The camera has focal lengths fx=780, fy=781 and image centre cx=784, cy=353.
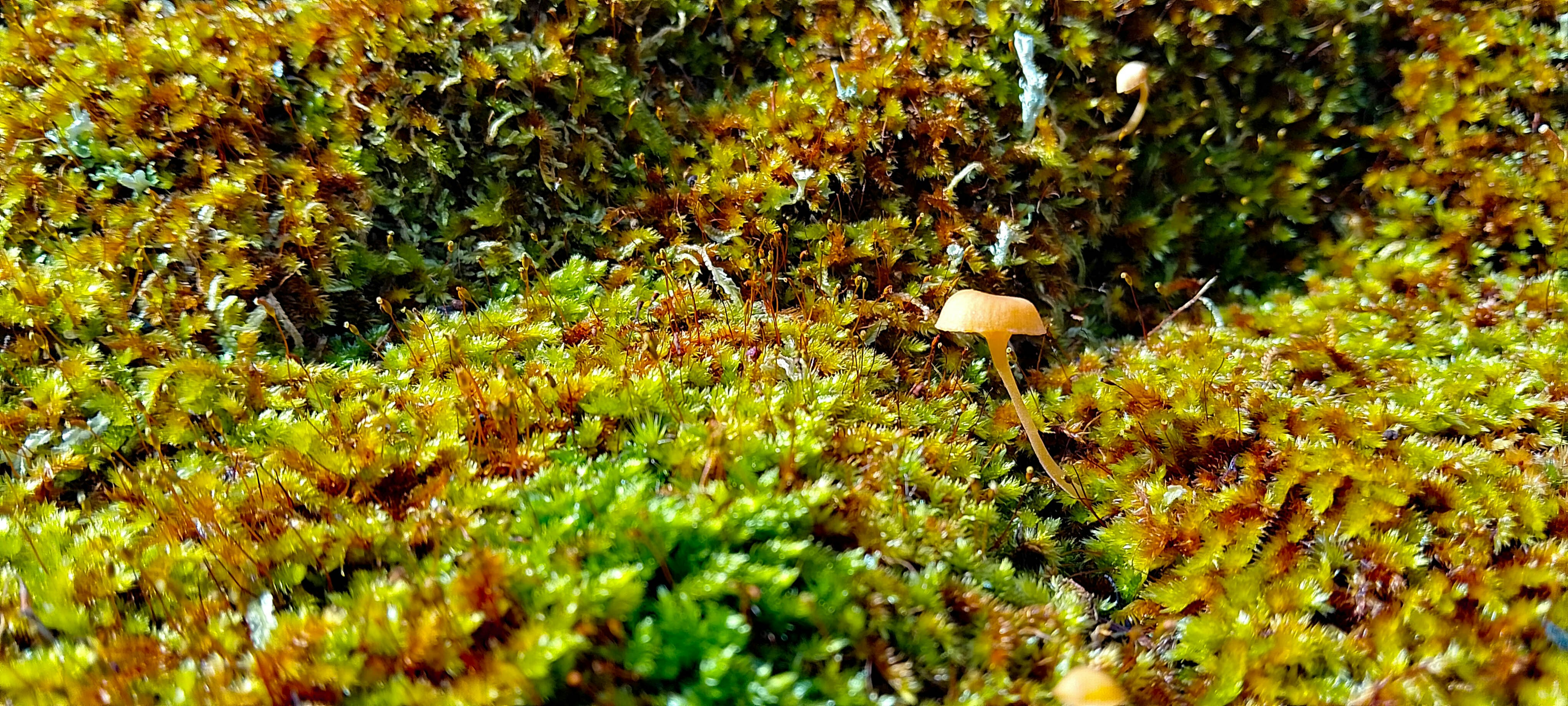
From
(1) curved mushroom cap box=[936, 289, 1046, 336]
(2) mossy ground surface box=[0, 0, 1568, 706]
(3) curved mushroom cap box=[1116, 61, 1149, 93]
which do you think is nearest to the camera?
(2) mossy ground surface box=[0, 0, 1568, 706]

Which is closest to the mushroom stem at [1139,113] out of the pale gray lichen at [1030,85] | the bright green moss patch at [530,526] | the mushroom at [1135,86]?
the mushroom at [1135,86]

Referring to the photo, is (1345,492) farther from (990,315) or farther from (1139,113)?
(1139,113)

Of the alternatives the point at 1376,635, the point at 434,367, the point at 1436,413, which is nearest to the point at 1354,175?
the point at 1436,413

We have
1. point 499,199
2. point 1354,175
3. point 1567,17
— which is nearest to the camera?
point 499,199

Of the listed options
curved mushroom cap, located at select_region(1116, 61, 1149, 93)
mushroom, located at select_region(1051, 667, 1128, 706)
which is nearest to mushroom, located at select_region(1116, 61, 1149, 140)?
curved mushroom cap, located at select_region(1116, 61, 1149, 93)

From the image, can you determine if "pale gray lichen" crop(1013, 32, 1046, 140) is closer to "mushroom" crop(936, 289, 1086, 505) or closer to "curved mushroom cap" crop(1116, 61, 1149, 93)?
"curved mushroom cap" crop(1116, 61, 1149, 93)

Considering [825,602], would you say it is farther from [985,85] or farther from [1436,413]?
[985,85]

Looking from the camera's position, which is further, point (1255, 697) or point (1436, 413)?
point (1436, 413)
